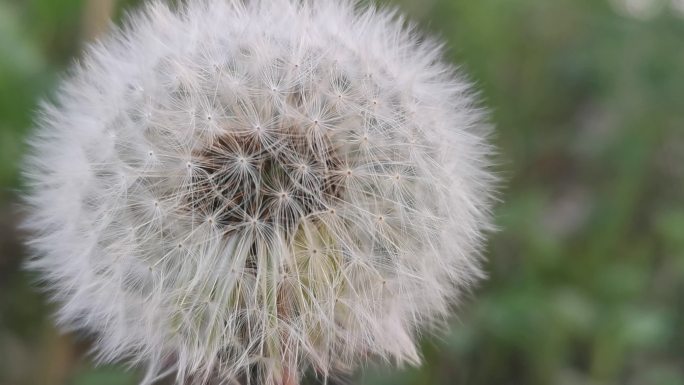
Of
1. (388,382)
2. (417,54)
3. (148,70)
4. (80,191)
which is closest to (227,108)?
(148,70)

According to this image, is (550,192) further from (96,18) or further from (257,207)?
(257,207)

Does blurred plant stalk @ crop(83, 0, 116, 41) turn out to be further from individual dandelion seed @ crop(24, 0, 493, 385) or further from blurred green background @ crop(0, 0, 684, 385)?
individual dandelion seed @ crop(24, 0, 493, 385)

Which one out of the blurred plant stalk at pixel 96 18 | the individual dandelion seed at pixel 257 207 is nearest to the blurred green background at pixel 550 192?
the blurred plant stalk at pixel 96 18

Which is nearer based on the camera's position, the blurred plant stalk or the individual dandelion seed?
the individual dandelion seed

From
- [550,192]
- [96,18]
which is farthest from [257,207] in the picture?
[550,192]

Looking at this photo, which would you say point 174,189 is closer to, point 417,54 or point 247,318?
point 247,318

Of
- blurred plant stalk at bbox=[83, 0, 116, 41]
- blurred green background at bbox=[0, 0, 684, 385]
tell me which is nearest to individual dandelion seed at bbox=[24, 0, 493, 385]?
blurred green background at bbox=[0, 0, 684, 385]
